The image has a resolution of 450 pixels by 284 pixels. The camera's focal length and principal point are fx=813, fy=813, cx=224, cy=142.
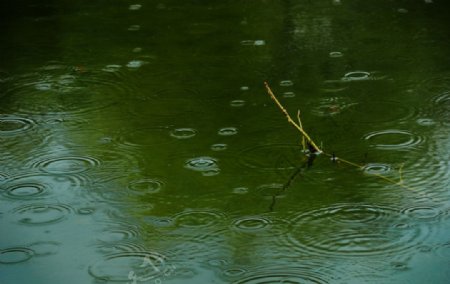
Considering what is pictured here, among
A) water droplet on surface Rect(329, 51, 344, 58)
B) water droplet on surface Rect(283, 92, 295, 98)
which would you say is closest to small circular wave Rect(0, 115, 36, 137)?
water droplet on surface Rect(283, 92, 295, 98)

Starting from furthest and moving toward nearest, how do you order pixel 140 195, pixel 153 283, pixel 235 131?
pixel 235 131 → pixel 140 195 → pixel 153 283

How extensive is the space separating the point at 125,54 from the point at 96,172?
3.72 feet

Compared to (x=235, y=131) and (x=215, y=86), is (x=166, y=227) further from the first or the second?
(x=215, y=86)

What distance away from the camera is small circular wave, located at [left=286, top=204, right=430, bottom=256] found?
82.4 inches

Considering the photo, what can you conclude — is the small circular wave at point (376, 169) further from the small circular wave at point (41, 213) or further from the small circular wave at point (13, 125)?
the small circular wave at point (13, 125)

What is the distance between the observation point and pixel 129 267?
2035 millimetres

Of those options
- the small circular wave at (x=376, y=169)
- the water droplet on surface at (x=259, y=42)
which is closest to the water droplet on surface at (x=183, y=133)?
the small circular wave at (x=376, y=169)

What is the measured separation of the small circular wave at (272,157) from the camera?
2.55 meters

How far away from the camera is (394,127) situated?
2768mm

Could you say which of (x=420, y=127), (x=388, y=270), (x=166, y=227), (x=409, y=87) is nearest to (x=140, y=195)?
(x=166, y=227)

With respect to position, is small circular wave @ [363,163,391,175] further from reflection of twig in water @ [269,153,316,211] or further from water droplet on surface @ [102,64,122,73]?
water droplet on surface @ [102,64,122,73]

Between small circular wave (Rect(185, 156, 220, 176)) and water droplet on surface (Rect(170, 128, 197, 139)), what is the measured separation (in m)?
0.19

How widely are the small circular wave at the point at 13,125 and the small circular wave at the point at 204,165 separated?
2.26ft

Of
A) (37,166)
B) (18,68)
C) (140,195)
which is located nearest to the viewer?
(140,195)
